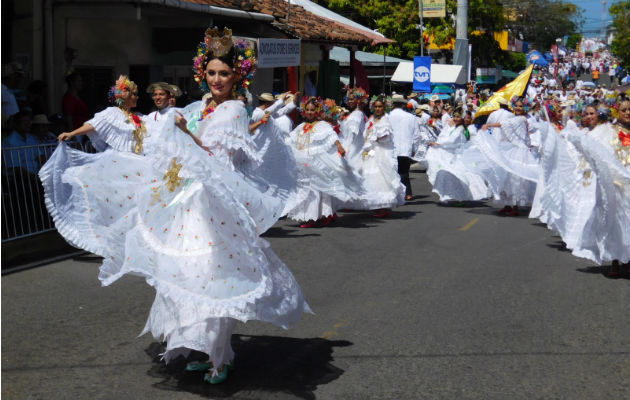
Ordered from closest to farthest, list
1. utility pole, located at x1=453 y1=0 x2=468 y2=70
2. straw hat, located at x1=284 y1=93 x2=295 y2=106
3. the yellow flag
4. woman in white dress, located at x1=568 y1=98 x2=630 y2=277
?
woman in white dress, located at x1=568 y1=98 x2=630 y2=277, straw hat, located at x1=284 y1=93 x2=295 y2=106, the yellow flag, utility pole, located at x1=453 y1=0 x2=468 y2=70

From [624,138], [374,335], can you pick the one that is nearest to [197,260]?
[374,335]

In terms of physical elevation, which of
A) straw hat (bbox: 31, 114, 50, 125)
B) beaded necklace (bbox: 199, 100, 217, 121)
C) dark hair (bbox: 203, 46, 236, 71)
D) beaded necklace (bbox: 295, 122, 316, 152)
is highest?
dark hair (bbox: 203, 46, 236, 71)

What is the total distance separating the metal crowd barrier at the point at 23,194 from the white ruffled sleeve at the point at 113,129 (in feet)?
3.49

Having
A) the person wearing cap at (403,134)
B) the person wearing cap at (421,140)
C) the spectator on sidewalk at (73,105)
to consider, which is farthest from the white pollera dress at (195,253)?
the person wearing cap at (421,140)

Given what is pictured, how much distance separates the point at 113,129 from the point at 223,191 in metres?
4.78

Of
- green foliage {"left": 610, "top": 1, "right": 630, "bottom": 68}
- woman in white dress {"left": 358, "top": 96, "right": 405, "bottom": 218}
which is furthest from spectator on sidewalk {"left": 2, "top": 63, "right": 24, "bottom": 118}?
green foliage {"left": 610, "top": 1, "right": 630, "bottom": 68}

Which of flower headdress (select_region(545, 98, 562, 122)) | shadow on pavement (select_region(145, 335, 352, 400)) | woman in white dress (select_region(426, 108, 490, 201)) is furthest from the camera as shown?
woman in white dress (select_region(426, 108, 490, 201))

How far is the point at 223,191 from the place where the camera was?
17.3ft

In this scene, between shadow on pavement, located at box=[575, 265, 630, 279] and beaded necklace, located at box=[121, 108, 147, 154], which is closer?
shadow on pavement, located at box=[575, 265, 630, 279]

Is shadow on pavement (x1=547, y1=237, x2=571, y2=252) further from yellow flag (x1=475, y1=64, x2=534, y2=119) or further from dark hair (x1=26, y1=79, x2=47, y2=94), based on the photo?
dark hair (x1=26, y1=79, x2=47, y2=94)

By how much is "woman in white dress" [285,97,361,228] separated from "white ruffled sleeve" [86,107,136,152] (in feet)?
11.4

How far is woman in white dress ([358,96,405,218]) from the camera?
45.5 feet

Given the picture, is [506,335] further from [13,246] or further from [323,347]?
[13,246]

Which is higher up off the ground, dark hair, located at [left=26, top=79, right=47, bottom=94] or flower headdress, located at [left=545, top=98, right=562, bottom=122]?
dark hair, located at [left=26, top=79, right=47, bottom=94]
